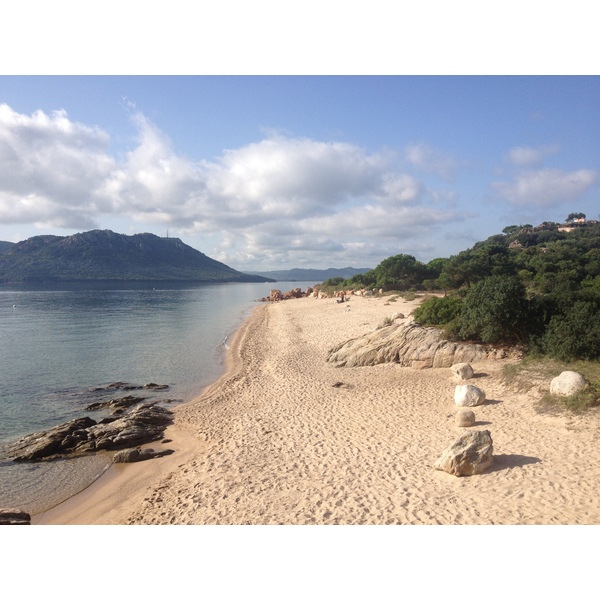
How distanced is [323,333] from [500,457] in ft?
71.5

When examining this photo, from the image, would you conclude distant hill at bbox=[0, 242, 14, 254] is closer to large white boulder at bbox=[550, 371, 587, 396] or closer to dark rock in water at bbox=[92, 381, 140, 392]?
dark rock in water at bbox=[92, 381, 140, 392]

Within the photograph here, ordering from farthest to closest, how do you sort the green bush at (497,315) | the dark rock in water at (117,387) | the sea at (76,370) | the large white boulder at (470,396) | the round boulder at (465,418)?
the dark rock in water at (117,387) → the green bush at (497,315) → the large white boulder at (470,396) → the round boulder at (465,418) → the sea at (76,370)

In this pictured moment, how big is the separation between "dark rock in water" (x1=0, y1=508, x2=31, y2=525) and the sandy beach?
0.59 m

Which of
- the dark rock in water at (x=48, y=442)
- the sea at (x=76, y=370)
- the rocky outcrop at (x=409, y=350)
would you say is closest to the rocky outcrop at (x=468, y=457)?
the rocky outcrop at (x=409, y=350)

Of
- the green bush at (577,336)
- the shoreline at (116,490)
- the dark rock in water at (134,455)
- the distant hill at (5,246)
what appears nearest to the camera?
the shoreline at (116,490)

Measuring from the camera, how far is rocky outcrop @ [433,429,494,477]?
28.7ft

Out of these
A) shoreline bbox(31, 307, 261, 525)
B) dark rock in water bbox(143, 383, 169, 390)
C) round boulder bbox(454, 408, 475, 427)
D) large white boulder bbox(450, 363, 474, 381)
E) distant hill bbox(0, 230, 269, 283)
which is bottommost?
shoreline bbox(31, 307, 261, 525)

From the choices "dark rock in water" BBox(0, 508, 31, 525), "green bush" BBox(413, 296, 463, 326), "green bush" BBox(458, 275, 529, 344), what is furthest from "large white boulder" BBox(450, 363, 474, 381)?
"dark rock in water" BBox(0, 508, 31, 525)

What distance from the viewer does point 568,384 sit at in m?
11.9

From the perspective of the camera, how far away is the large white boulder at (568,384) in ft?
38.4

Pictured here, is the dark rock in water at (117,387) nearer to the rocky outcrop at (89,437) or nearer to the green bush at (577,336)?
the rocky outcrop at (89,437)

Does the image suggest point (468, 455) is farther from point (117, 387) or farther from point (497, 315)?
point (117, 387)

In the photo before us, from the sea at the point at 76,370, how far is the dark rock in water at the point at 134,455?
43 cm

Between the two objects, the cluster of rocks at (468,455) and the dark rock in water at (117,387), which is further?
the dark rock in water at (117,387)
